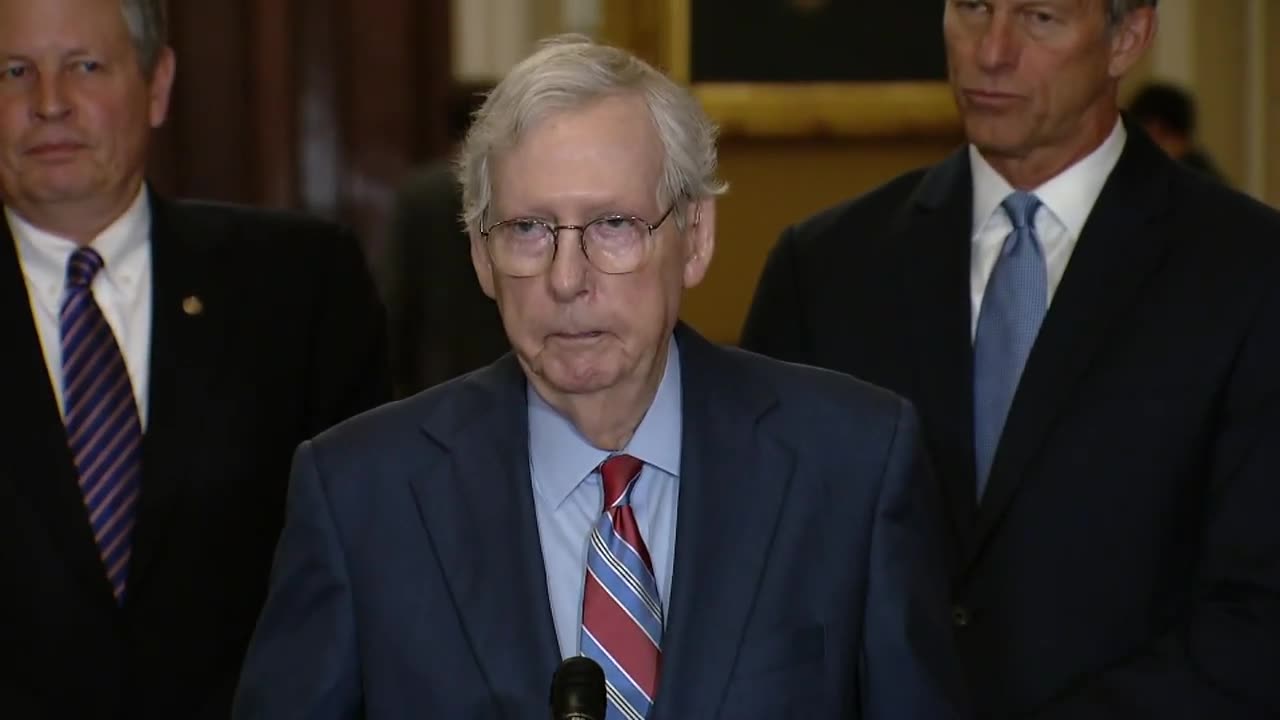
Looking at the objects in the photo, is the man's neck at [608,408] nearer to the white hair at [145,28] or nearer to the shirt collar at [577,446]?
the shirt collar at [577,446]

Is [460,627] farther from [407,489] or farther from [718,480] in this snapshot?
[718,480]

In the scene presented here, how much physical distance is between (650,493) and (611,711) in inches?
12.0

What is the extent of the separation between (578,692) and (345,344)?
1543 mm

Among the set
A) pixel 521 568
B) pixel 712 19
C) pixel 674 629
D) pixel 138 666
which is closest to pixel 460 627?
pixel 521 568

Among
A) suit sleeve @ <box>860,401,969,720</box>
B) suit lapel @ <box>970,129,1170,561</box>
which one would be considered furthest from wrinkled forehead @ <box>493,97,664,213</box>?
suit lapel @ <box>970,129,1170,561</box>

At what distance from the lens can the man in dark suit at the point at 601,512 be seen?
2.53m

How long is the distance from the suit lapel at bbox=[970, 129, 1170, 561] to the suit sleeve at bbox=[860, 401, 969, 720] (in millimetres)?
561

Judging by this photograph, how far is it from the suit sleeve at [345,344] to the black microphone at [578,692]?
140cm

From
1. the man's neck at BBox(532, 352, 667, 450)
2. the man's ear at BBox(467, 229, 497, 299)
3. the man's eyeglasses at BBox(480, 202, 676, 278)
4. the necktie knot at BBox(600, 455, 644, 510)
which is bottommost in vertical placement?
the necktie knot at BBox(600, 455, 644, 510)

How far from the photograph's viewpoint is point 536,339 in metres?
2.57

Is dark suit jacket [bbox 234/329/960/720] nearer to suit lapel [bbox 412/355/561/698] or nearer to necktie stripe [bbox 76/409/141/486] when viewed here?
suit lapel [bbox 412/355/561/698]

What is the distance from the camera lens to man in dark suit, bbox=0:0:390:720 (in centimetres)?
320

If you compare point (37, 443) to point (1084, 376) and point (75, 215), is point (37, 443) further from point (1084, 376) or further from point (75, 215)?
point (1084, 376)

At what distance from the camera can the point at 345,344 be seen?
11.7 ft
